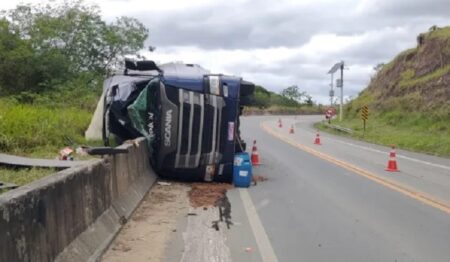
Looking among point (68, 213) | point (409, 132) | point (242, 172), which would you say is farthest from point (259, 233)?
point (409, 132)

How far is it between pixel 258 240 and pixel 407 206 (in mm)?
3956

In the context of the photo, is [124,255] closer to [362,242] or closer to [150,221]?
[150,221]

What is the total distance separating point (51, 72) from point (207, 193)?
1822 centimetres

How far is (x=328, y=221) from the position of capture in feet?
31.6

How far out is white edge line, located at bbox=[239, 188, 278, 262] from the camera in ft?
24.4

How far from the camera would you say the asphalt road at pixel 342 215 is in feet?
25.2

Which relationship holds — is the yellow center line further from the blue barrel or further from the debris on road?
the debris on road

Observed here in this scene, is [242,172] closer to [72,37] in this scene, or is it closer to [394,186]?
[394,186]

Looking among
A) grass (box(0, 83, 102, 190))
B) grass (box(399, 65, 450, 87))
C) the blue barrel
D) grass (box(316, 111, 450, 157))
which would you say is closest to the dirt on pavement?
the blue barrel

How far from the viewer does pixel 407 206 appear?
437 inches

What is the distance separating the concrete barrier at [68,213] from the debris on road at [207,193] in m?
1.44

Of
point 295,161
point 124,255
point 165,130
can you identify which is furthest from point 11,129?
point 295,161

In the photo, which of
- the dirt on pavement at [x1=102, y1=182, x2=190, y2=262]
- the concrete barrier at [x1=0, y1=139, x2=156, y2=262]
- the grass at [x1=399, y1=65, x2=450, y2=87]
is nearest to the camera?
the concrete barrier at [x1=0, y1=139, x2=156, y2=262]

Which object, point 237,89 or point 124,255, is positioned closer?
point 124,255
